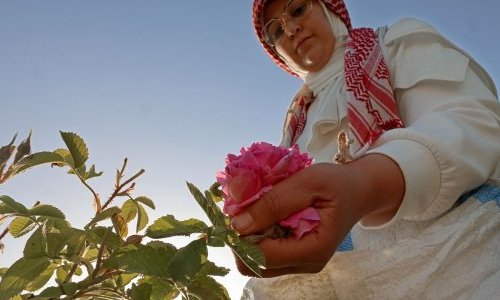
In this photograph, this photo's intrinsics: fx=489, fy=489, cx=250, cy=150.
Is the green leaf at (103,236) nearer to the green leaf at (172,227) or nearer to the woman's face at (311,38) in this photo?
the green leaf at (172,227)

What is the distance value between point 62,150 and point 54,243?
26cm

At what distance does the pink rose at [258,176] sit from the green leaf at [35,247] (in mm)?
362

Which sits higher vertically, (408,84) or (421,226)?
(408,84)

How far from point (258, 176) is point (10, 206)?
490 mm

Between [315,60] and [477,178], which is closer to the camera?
[477,178]

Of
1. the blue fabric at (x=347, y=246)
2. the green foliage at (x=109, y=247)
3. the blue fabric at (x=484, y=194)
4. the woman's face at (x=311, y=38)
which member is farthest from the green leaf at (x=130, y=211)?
the woman's face at (x=311, y=38)

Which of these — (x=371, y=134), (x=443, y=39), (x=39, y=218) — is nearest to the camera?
(x=39, y=218)

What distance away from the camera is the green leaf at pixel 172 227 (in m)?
0.76

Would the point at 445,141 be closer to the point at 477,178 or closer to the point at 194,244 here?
the point at 477,178

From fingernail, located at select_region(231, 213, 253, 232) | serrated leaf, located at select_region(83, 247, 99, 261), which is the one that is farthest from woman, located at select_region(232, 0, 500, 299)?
serrated leaf, located at select_region(83, 247, 99, 261)

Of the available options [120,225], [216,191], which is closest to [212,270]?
[216,191]

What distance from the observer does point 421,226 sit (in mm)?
1178

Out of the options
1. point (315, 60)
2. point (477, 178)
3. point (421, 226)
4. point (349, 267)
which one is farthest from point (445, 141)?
point (315, 60)

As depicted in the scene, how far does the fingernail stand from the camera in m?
0.82
